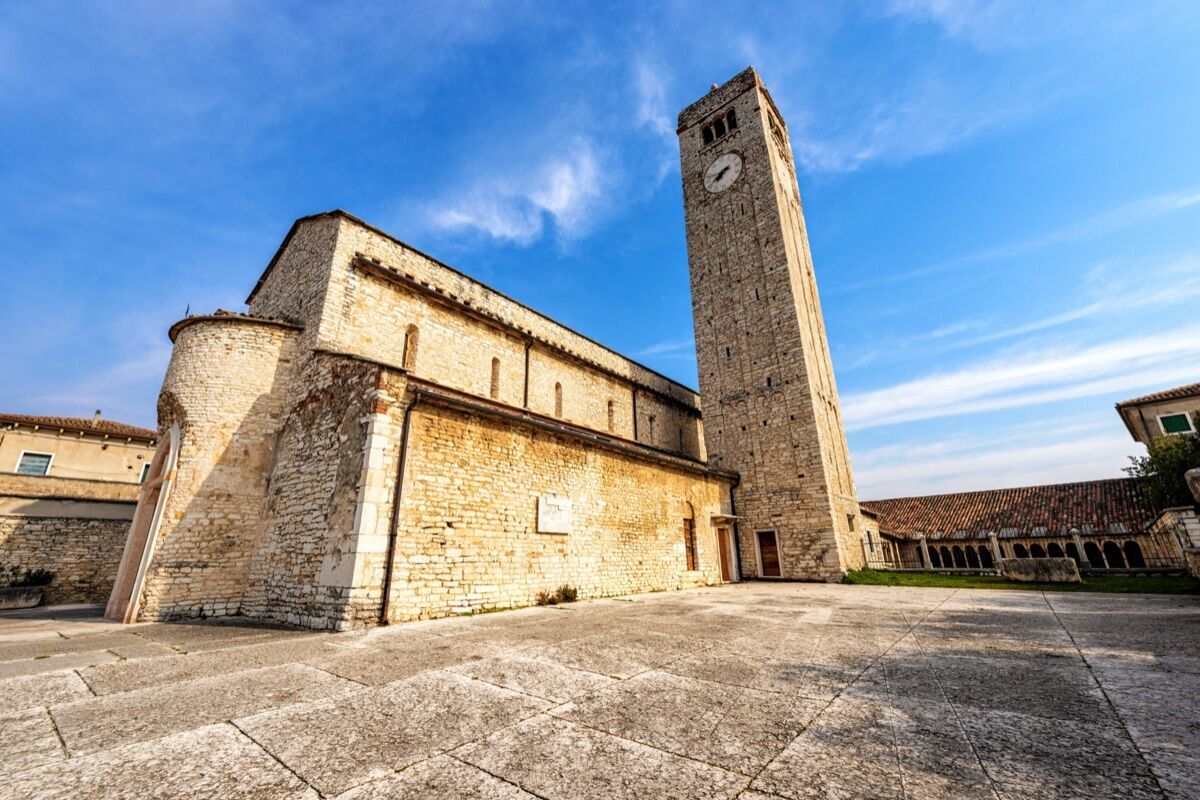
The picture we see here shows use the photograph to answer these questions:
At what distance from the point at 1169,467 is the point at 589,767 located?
1094 inches

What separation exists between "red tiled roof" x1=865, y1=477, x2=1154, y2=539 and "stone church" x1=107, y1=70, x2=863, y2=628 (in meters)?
14.3

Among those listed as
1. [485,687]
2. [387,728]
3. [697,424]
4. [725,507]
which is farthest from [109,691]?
[697,424]

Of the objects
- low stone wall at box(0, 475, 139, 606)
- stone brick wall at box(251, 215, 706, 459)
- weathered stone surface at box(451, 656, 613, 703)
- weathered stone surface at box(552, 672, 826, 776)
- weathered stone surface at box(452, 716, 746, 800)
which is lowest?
weathered stone surface at box(451, 656, 613, 703)

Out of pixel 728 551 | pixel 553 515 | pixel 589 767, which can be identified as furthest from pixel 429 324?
pixel 728 551

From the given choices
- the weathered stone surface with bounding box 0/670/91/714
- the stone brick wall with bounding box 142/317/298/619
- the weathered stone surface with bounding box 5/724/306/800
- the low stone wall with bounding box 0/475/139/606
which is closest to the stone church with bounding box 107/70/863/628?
the stone brick wall with bounding box 142/317/298/619

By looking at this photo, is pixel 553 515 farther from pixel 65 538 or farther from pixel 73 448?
pixel 73 448

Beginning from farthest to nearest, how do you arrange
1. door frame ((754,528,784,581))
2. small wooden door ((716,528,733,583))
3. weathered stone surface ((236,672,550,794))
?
door frame ((754,528,784,581))
small wooden door ((716,528,733,583))
weathered stone surface ((236,672,550,794))

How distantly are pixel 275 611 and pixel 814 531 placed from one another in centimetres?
1731

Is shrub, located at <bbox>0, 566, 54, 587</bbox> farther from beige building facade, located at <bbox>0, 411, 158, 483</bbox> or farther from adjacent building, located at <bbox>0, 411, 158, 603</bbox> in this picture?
beige building facade, located at <bbox>0, 411, 158, 483</bbox>

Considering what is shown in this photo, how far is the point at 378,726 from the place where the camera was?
3.27 metres

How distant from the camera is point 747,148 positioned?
2373cm

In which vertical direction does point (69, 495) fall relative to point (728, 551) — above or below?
above

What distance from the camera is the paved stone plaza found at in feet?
7.93

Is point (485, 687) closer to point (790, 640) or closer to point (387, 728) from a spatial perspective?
point (387, 728)
